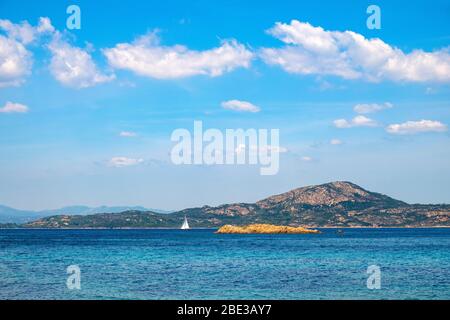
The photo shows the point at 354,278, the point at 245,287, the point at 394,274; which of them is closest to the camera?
the point at 245,287

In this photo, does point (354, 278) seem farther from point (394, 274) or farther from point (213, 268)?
point (213, 268)

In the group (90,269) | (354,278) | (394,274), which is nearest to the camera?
(354,278)

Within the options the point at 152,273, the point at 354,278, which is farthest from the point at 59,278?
the point at 354,278

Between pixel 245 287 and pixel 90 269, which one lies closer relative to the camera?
pixel 245 287

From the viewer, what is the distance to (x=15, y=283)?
61.6 m
